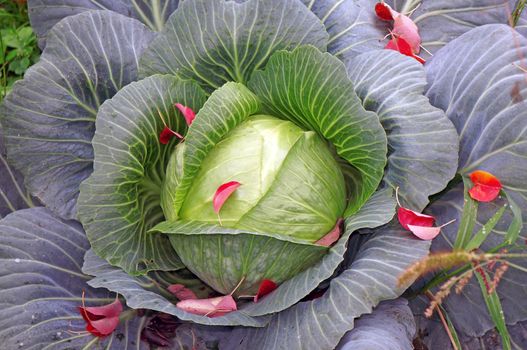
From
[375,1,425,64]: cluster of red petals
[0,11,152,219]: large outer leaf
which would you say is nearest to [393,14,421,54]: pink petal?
[375,1,425,64]: cluster of red petals

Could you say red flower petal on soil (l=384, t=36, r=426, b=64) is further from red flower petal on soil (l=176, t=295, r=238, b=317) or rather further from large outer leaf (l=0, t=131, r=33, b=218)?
large outer leaf (l=0, t=131, r=33, b=218)

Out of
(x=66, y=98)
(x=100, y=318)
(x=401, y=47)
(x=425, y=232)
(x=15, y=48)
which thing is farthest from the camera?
(x=15, y=48)

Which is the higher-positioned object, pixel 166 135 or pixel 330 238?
pixel 166 135

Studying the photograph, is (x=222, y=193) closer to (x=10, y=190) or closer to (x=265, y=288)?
(x=265, y=288)

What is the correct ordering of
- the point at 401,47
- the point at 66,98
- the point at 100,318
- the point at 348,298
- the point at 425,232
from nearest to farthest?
the point at 348,298 → the point at 425,232 → the point at 100,318 → the point at 66,98 → the point at 401,47

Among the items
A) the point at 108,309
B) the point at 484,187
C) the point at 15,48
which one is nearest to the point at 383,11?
the point at 484,187

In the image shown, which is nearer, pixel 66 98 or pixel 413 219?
pixel 413 219
